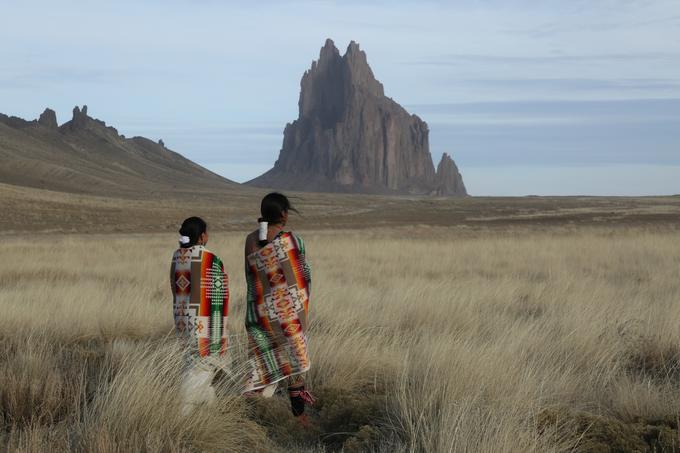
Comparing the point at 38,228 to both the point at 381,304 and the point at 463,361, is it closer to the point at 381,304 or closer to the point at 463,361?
the point at 381,304

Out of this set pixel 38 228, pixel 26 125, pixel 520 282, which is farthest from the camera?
pixel 26 125

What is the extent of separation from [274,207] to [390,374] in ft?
5.64

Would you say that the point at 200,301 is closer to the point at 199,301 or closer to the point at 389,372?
the point at 199,301

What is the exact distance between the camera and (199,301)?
5121mm

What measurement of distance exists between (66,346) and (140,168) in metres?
161

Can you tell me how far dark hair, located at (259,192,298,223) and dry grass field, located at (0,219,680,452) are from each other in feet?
3.54

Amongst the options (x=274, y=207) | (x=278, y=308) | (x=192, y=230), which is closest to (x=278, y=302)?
(x=278, y=308)

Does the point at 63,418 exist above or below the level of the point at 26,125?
below

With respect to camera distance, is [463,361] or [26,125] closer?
[463,361]

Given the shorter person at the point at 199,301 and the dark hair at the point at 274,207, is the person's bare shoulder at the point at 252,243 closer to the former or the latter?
the dark hair at the point at 274,207

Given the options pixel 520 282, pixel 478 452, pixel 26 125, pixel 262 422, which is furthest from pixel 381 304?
pixel 26 125

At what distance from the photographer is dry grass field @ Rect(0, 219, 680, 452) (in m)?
4.33

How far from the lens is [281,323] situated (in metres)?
5.09

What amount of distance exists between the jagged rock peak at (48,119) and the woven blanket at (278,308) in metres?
180
